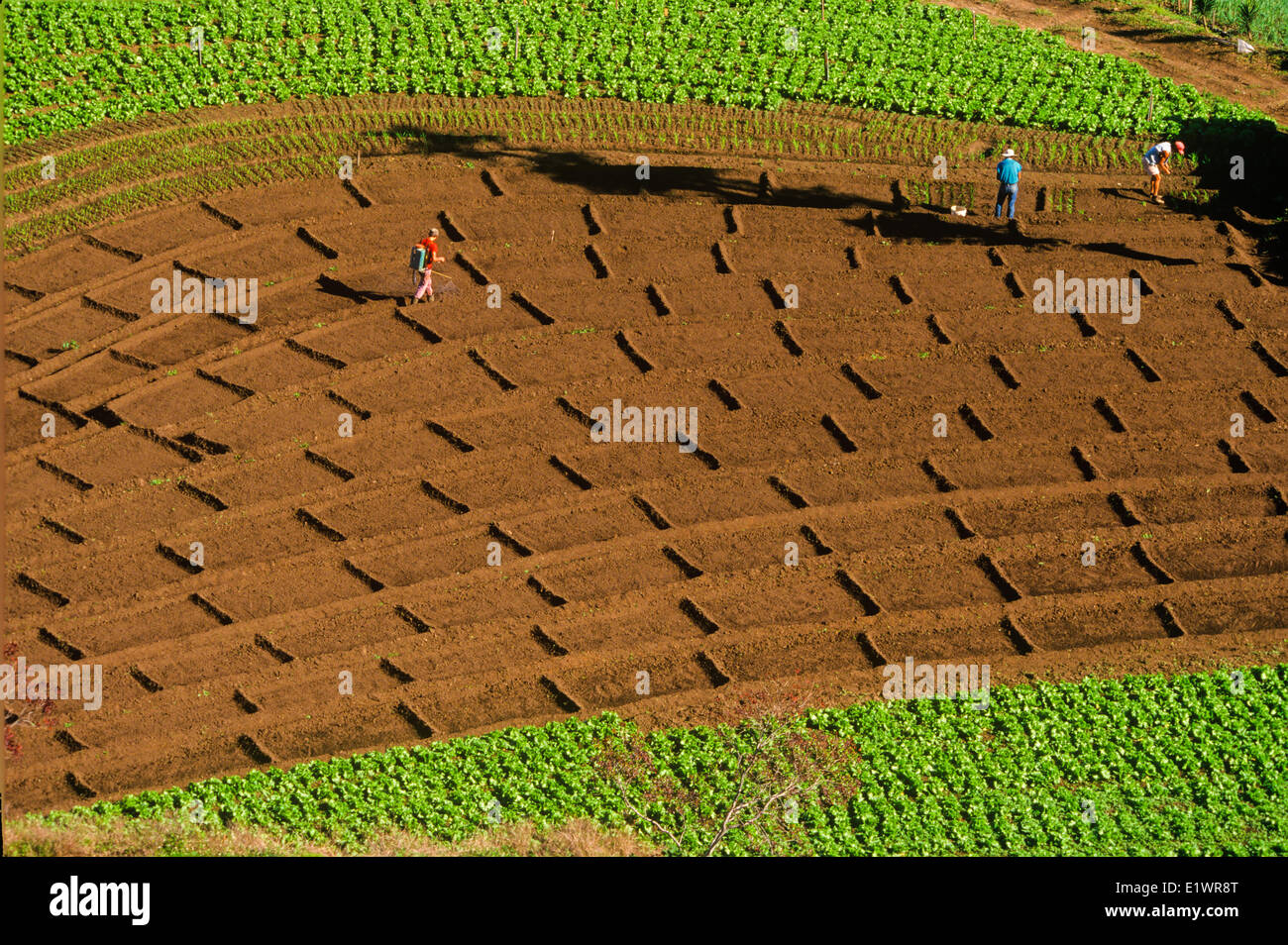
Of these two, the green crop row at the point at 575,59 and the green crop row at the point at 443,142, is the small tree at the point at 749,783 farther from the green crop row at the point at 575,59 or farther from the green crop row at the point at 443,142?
the green crop row at the point at 575,59

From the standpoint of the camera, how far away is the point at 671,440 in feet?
106

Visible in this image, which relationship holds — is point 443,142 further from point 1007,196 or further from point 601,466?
point 1007,196

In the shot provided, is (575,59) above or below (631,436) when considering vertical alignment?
above

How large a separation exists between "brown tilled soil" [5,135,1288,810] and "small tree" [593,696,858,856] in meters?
0.97

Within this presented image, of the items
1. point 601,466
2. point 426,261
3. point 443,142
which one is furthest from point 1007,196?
point 443,142

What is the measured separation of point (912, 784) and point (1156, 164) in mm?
18846

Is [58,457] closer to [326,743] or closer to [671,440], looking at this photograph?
[326,743]

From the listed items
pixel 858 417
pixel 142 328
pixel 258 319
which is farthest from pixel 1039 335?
pixel 142 328

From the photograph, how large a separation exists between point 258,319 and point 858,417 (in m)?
14.5

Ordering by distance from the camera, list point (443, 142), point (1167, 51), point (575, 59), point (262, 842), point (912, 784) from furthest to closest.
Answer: point (1167, 51), point (575, 59), point (443, 142), point (912, 784), point (262, 842)

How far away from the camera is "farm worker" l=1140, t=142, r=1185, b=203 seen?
121 feet

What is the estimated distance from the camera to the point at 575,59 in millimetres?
40844

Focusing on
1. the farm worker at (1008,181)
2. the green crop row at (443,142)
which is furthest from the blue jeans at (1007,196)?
the green crop row at (443,142)

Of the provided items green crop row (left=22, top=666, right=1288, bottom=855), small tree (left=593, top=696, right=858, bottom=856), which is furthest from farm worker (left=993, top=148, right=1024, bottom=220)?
small tree (left=593, top=696, right=858, bottom=856)
